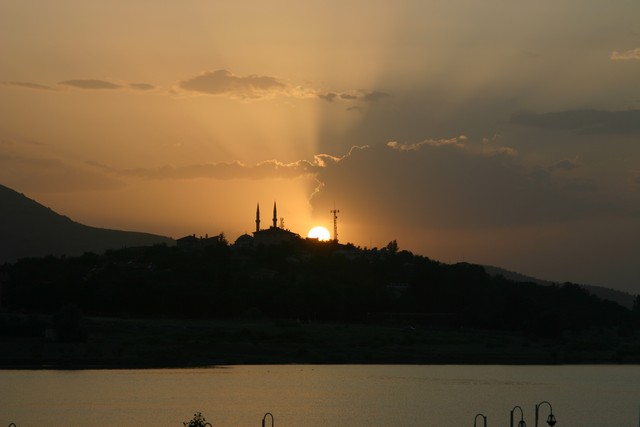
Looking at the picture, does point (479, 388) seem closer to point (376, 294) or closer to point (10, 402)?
point (10, 402)

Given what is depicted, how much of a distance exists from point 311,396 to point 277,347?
39.7 metres

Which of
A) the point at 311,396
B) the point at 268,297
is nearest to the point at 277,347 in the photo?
the point at 311,396

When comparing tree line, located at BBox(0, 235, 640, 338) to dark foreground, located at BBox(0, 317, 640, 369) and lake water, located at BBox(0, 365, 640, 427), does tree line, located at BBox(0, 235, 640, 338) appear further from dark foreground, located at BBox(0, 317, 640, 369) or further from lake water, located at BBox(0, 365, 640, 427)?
lake water, located at BBox(0, 365, 640, 427)

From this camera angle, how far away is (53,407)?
8012 cm

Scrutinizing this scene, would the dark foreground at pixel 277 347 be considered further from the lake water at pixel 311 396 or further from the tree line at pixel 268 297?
the tree line at pixel 268 297

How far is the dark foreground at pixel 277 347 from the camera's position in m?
118

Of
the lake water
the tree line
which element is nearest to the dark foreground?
the lake water

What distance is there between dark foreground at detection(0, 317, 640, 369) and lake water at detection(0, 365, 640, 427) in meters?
5.95

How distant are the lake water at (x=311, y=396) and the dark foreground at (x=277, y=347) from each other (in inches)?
234

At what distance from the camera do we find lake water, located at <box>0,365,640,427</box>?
254 feet

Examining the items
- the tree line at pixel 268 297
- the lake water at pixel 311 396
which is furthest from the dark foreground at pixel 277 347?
the tree line at pixel 268 297

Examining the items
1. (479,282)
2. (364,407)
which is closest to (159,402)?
(364,407)

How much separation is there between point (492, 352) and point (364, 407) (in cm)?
5705

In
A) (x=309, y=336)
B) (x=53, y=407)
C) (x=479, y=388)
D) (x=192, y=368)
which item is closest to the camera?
(x=53, y=407)
